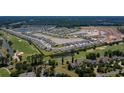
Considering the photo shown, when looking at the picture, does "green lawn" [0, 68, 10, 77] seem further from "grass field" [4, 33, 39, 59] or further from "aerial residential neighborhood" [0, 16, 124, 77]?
"grass field" [4, 33, 39, 59]

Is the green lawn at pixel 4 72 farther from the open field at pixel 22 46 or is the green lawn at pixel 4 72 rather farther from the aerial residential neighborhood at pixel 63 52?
the open field at pixel 22 46

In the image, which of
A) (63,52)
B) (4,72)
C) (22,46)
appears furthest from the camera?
(22,46)

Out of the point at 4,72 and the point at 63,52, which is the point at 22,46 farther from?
the point at 4,72

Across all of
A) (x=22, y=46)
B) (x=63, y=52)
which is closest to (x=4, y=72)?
(x=63, y=52)

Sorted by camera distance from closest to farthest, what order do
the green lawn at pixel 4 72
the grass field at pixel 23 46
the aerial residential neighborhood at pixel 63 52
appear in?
the green lawn at pixel 4 72 < the aerial residential neighborhood at pixel 63 52 < the grass field at pixel 23 46

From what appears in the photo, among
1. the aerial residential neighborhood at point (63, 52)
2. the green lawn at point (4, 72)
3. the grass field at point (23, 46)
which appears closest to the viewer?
the green lawn at point (4, 72)

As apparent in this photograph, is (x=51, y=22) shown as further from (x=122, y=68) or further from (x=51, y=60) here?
(x=122, y=68)

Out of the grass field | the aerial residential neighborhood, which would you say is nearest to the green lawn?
the aerial residential neighborhood

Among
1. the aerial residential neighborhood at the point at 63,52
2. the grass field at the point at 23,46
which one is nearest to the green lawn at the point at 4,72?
the aerial residential neighborhood at the point at 63,52

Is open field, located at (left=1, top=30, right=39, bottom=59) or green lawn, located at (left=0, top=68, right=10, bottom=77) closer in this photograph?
green lawn, located at (left=0, top=68, right=10, bottom=77)
